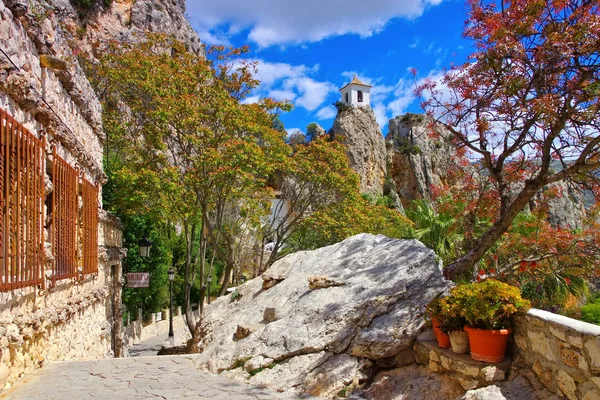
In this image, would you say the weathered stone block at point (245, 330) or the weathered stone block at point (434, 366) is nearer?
the weathered stone block at point (434, 366)

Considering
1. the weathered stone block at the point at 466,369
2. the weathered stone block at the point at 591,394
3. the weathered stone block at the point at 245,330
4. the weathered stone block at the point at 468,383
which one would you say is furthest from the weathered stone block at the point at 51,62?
the weathered stone block at the point at 591,394

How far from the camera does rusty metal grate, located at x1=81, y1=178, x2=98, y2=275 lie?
7762mm

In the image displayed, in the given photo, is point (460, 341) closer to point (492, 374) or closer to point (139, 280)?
point (492, 374)

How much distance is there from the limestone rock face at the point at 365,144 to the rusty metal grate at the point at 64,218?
112 feet

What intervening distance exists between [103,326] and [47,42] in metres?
6.08

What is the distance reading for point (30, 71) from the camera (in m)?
5.45

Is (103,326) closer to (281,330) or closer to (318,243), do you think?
(281,330)

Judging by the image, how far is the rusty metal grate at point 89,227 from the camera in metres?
7.76

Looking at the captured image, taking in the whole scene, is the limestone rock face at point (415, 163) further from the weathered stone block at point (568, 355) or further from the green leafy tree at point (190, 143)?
the weathered stone block at point (568, 355)

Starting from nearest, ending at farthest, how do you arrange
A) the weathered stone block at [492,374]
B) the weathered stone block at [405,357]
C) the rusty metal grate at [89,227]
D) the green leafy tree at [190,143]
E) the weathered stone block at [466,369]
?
1. the weathered stone block at [492,374]
2. the weathered stone block at [466,369]
3. the weathered stone block at [405,357]
4. the rusty metal grate at [89,227]
5. the green leafy tree at [190,143]

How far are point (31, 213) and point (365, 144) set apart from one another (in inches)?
1525

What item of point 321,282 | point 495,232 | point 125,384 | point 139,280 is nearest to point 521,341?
point 495,232

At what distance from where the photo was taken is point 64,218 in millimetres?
6523

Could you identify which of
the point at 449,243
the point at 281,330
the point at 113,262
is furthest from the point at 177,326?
the point at 281,330
